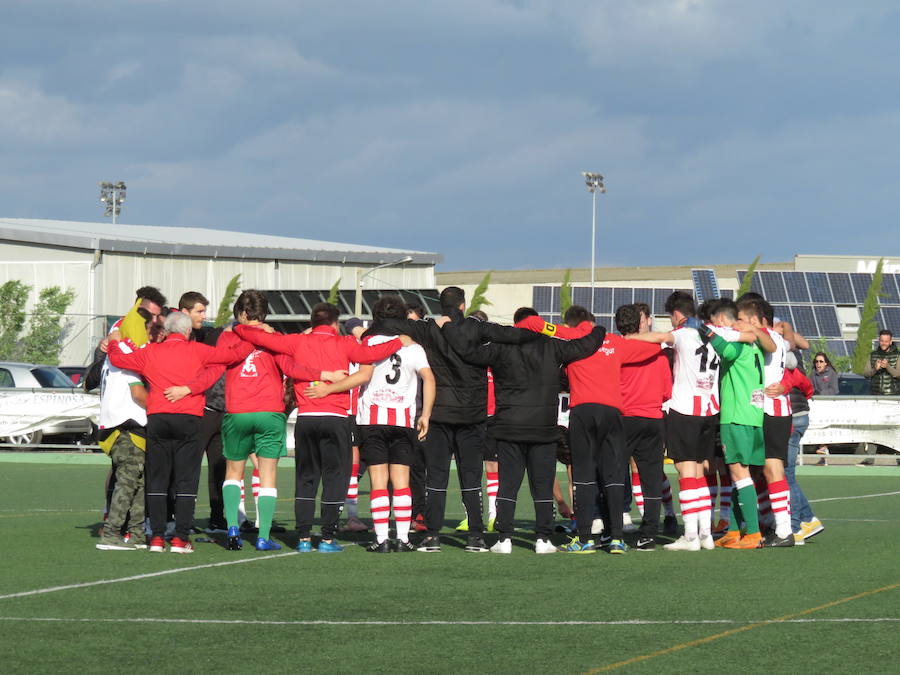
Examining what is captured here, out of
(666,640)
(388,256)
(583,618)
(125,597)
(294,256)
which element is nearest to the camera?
(666,640)

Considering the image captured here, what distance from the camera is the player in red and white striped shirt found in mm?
10648

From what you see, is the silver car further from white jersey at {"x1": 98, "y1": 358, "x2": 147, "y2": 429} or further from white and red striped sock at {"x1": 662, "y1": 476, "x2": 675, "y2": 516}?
white and red striped sock at {"x1": 662, "y1": 476, "x2": 675, "y2": 516}

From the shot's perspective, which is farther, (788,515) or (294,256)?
(294,256)

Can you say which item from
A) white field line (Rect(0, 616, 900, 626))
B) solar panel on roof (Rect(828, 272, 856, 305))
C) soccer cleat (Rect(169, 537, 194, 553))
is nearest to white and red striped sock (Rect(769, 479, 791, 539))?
white field line (Rect(0, 616, 900, 626))

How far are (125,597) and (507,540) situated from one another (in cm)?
336

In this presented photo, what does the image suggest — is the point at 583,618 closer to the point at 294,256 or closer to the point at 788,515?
the point at 788,515

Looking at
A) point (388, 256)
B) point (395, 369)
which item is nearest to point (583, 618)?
point (395, 369)

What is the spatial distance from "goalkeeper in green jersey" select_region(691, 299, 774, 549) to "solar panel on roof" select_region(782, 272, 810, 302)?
146 ft

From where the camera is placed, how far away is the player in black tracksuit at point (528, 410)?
1064 centimetres

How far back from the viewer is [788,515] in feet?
36.8

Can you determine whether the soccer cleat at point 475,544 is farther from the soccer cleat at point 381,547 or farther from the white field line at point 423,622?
the white field line at point 423,622

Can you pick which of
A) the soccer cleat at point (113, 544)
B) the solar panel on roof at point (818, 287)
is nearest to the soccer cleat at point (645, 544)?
the soccer cleat at point (113, 544)

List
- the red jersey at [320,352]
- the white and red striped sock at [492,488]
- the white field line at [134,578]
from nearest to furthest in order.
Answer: the white field line at [134,578] < the red jersey at [320,352] < the white and red striped sock at [492,488]

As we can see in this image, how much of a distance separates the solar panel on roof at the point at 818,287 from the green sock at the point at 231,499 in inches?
1837
